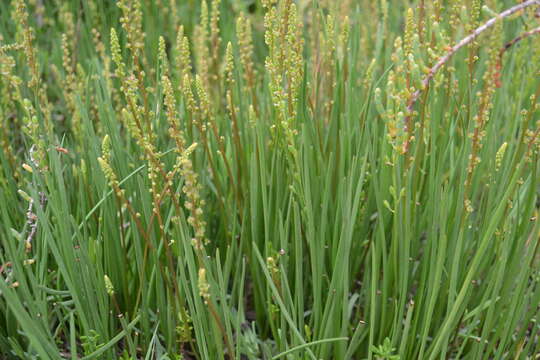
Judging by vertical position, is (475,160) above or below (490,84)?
below

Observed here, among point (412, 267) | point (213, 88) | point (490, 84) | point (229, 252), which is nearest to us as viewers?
point (490, 84)

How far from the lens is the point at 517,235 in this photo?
1853 millimetres

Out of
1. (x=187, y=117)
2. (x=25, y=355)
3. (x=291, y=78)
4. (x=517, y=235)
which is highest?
(x=291, y=78)

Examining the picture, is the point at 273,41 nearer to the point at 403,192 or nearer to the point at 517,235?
the point at 403,192

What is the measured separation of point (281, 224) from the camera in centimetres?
161

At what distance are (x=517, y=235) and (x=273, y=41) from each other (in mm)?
930

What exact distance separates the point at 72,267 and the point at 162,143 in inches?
24.1

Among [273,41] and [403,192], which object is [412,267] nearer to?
[403,192]

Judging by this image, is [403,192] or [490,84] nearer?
[490,84]

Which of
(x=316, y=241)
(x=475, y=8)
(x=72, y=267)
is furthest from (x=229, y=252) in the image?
(x=475, y=8)

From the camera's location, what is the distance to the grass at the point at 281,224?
4.94 feet

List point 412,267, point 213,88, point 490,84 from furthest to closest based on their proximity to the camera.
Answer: point 213,88, point 412,267, point 490,84

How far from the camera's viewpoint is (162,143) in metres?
2.11

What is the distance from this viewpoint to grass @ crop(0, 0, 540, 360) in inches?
A: 59.3
